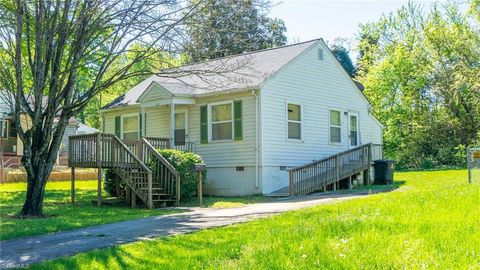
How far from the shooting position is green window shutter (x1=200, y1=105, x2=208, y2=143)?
1959cm

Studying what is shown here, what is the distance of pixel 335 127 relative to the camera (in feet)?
72.7

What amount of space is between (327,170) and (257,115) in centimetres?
342

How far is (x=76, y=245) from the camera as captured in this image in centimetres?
804

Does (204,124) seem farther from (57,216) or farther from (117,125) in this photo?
(57,216)

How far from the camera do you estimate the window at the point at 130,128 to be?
75.0 feet

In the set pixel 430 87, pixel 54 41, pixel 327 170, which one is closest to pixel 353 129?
pixel 327 170

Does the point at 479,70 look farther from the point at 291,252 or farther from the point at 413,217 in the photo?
the point at 291,252

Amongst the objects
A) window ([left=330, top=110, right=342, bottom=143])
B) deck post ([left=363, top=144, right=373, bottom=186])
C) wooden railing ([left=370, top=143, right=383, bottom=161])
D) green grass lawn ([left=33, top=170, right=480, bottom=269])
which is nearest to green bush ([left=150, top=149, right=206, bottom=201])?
green grass lawn ([left=33, top=170, right=480, bottom=269])

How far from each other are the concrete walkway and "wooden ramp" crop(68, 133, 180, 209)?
12.6 feet

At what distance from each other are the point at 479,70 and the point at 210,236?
27862 millimetres

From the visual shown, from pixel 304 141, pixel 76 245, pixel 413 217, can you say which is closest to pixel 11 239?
pixel 76 245

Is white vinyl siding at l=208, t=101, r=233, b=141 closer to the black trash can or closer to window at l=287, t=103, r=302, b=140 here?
window at l=287, t=103, r=302, b=140

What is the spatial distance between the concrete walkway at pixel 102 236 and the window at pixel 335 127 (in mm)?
10983

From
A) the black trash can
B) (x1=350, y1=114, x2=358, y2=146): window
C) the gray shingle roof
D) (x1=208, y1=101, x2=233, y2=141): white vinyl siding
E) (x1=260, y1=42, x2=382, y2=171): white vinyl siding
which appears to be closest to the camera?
the gray shingle roof
